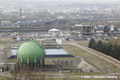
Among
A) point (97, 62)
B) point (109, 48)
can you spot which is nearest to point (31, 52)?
point (97, 62)

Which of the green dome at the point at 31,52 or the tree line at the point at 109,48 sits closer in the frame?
the green dome at the point at 31,52

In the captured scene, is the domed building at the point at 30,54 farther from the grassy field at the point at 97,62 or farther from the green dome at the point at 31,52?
the grassy field at the point at 97,62

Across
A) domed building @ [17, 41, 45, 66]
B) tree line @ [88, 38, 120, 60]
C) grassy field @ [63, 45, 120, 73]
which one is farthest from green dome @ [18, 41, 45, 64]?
tree line @ [88, 38, 120, 60]

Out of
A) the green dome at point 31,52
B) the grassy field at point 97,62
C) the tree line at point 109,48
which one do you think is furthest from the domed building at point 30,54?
the tree line at point 109,48

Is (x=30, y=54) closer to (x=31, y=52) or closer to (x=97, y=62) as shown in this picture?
(x=31, y=52)

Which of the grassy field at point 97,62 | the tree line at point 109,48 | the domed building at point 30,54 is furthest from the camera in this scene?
the tree line at point 109,48

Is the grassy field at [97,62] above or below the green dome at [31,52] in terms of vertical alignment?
below

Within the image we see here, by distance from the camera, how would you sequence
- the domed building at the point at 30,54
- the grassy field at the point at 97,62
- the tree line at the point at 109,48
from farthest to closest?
the tree line at the point at 109,48 → the grassy field at the point at 97,62 → the domed building at the point at 30,54

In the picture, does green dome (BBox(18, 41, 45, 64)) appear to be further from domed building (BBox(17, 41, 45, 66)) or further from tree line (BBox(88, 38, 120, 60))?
tree line (BBox(88, 38, 120, 60))

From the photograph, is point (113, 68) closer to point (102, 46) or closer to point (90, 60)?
point (90, 60)
